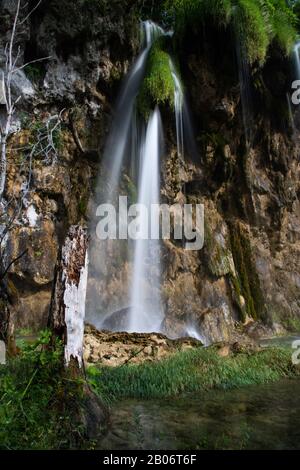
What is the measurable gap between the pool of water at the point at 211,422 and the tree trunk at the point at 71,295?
39.1 inches

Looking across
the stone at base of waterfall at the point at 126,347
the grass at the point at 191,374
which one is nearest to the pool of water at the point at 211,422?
the grass at the point at 191,374

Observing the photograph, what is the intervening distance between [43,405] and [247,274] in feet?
37.4

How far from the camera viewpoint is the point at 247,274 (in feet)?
49.0

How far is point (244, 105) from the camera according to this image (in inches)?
606

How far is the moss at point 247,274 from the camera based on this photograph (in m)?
14.4

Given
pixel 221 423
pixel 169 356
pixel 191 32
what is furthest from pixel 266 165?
pixel 221 423

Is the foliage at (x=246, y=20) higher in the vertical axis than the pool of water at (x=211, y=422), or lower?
higher

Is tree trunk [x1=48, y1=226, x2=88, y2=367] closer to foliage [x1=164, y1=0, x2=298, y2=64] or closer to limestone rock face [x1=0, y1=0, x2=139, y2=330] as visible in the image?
limestone rock face [x1=0, y1=0, x2=139, y2=330]

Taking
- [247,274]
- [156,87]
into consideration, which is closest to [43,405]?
[156,87]

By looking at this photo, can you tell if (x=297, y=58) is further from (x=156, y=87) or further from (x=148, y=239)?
(x=148, y=239)

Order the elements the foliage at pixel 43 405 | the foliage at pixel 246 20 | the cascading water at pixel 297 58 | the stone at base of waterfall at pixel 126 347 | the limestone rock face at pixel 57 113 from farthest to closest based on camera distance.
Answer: the cascading water at pixel 297 58, the foliage at pixel 246 20, the limestone rock face at pixel 57 113, the stone at base of waterfall at pixel 126 347, the foliage at pixel 43 405

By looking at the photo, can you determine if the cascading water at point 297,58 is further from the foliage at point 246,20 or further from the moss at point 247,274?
the moss at point 247,274
